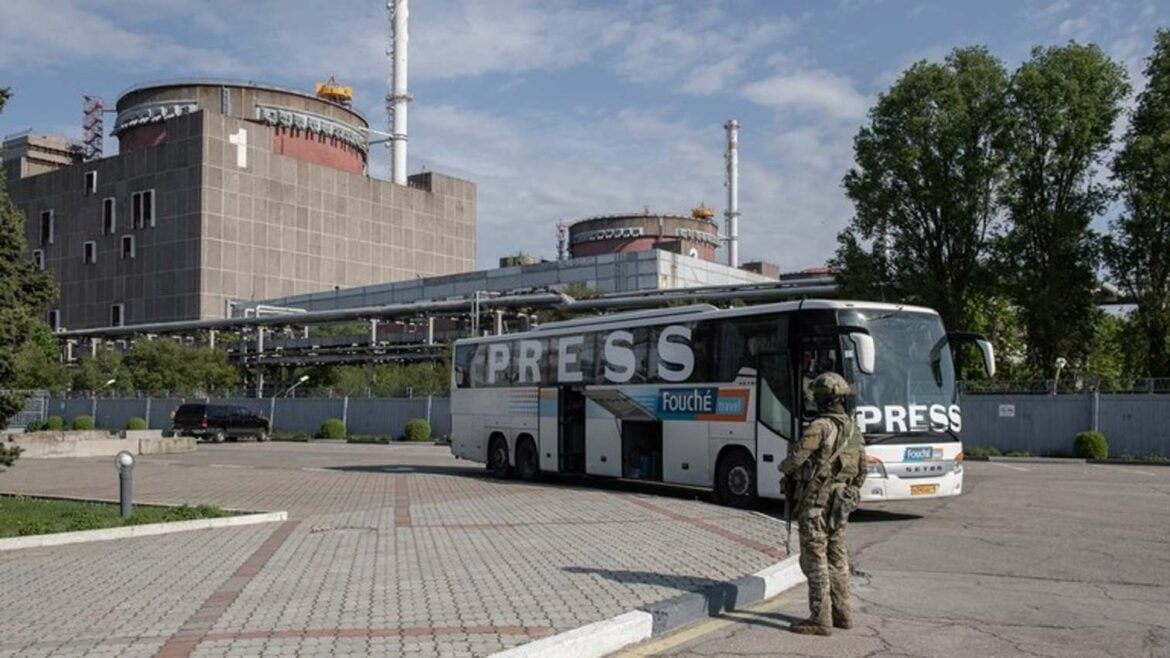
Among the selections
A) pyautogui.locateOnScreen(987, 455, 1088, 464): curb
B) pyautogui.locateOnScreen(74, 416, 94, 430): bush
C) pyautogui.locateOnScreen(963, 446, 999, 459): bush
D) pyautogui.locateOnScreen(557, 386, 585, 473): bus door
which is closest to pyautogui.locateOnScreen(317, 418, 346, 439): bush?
pyautogui.locateOnScreen(74, 416, 94, 430): bush

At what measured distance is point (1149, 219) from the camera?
1351 inches

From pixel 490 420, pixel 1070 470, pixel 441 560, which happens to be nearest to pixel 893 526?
pixel 441 560

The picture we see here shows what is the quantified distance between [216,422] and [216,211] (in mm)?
49157

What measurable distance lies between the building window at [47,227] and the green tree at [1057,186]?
98.5 metres

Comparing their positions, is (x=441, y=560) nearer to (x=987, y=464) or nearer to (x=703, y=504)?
(x=703, y=504)

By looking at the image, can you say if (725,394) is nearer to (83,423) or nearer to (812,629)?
(812,629)

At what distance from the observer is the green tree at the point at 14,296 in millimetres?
14953

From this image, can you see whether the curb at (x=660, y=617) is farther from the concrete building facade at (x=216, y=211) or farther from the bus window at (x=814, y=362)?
the concrete building facade at (x=216, y=211)

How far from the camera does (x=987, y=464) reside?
1183 inches

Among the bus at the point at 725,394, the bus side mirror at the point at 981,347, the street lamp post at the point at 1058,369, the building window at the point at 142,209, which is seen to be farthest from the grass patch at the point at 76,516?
the building window at the point at 142,209

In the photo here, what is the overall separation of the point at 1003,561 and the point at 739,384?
19.8 feet

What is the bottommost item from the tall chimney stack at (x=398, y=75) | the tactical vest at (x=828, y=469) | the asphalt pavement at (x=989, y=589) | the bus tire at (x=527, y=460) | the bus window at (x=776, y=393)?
the asphalt pavement at (x=989, y=589)

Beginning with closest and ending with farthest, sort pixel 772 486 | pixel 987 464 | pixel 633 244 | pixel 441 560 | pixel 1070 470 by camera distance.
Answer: pixel 441 560 < pixel 772 486 < pixel 1070 470 < pixel 987 464 < pixel 633 244

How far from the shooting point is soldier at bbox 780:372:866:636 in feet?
26.2
